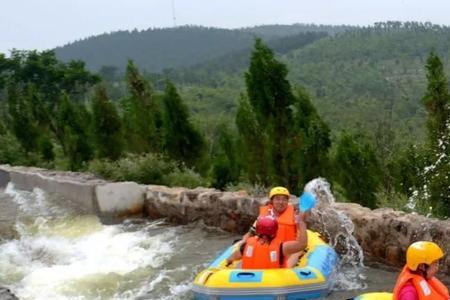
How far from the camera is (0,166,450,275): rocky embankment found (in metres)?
8.05

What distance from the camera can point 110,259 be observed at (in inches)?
387

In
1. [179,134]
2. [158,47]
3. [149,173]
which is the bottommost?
[149,173]

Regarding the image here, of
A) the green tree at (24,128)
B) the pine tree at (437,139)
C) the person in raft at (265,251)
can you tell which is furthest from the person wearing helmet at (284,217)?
the green tree at (24,128)

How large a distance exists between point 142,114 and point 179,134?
1918 millimetres

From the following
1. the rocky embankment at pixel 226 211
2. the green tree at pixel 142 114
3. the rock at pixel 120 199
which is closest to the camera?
the rocky embankment at pixel 226 211

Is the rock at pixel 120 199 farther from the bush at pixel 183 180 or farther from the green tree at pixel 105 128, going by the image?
the green tree at pixel 105 128

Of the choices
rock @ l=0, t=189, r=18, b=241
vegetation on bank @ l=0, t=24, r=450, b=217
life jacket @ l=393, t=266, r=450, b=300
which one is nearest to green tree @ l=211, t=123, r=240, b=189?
vegetation on bank @ l=0, t=24, r=450, b=217

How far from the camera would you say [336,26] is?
6029 inches

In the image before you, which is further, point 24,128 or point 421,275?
point 24,128

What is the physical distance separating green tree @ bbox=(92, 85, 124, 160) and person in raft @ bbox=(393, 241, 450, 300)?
15.1m

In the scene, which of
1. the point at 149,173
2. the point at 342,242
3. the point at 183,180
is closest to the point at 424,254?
the point at 342,242

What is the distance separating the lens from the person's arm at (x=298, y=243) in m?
6.94

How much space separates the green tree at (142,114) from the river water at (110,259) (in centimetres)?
497

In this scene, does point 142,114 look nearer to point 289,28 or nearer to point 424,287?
point 424,287
